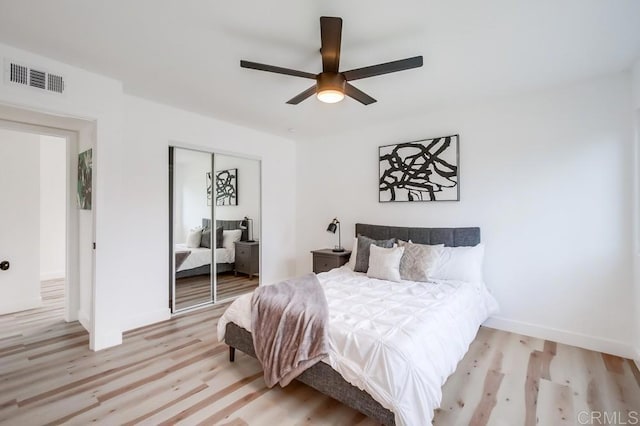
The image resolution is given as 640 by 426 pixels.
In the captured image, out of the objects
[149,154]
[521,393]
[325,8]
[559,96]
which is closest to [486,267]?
[521,393]

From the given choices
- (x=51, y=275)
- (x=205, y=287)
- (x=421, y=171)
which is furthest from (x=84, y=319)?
(x=421, y=171)

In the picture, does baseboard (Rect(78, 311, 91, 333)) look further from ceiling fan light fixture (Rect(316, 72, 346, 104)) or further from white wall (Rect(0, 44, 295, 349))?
ceiling fan light fixture (Rect(316, 72, 346, 104))

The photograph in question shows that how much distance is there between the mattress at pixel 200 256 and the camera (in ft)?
13.1

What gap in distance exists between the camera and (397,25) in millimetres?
2084

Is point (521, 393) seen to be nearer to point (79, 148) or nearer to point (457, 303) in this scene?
point (457, 303)

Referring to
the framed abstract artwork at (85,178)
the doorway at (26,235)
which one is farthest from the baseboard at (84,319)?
the framed abstract artwork at (85,178)

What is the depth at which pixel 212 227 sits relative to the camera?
4.21 metres

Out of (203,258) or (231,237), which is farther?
(231,237)

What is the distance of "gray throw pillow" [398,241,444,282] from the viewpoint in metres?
3.19

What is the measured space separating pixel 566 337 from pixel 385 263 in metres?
1.89

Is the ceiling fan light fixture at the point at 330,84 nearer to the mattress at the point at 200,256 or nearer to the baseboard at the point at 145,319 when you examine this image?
the mattress at the point at 200,256

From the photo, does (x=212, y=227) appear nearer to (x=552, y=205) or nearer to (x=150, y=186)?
(x=150, y=186)

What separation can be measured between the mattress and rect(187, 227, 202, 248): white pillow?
0.05 meters

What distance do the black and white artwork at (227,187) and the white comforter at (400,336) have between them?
2099 mm
